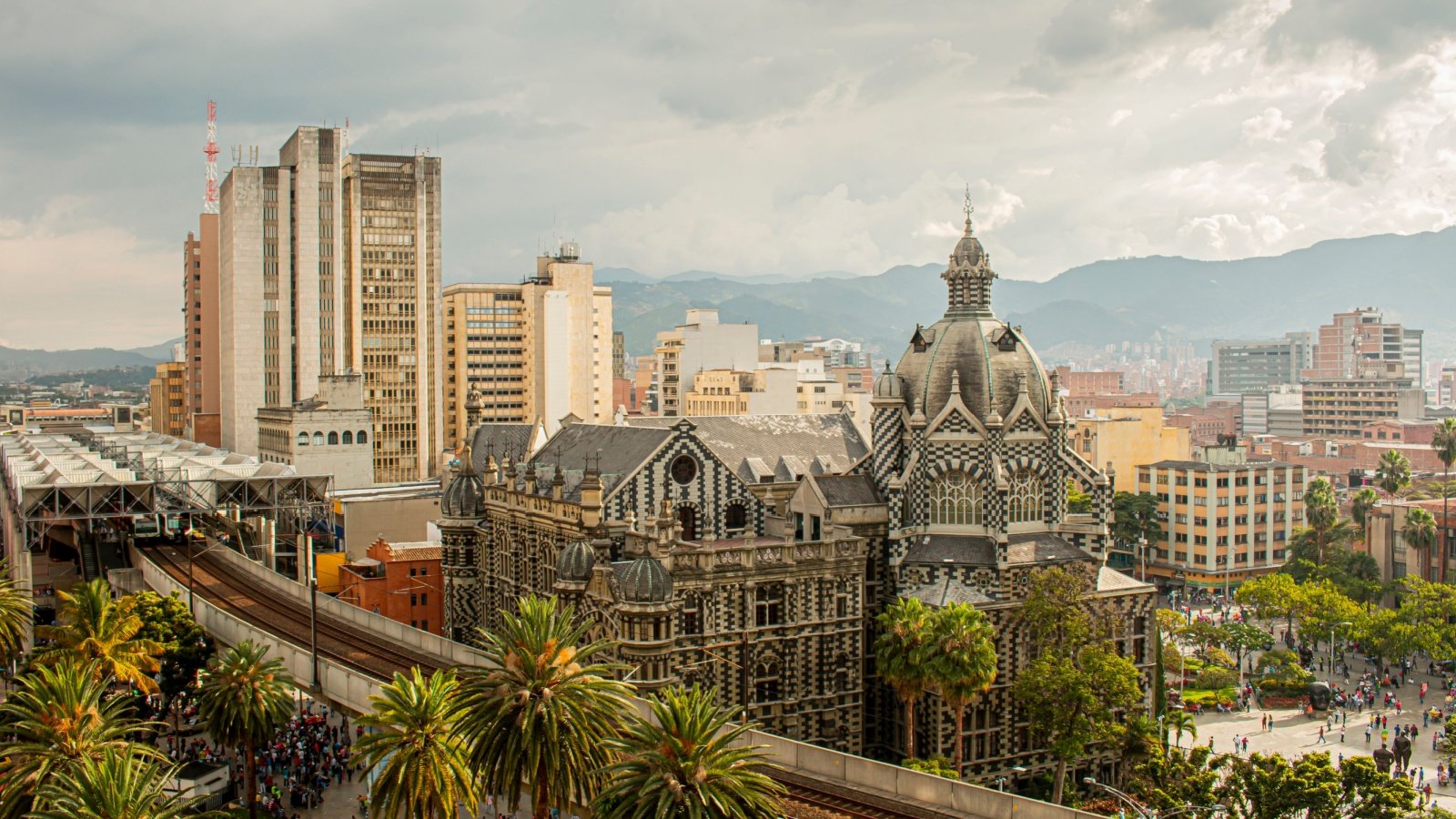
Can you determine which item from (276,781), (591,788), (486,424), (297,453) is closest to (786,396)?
(297,453)

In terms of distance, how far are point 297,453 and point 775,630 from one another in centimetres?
10222

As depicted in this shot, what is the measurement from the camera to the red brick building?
10575 cm

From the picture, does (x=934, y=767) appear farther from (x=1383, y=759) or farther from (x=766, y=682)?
(x=1383, y=759)

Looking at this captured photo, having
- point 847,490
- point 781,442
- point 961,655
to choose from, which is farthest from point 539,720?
point 781,442

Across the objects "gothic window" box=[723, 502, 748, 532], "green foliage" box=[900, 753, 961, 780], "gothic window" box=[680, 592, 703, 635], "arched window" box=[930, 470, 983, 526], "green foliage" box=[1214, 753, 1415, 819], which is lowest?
"green foliage" box=[900, 753, 961, 780]

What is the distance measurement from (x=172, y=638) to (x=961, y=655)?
44.2m

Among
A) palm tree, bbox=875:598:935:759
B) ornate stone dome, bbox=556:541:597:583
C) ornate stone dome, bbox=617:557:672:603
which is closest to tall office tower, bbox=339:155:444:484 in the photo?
ornate stone dome, bbox=556:541:597:583

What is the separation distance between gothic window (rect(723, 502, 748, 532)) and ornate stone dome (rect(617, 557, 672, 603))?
47.3 ft

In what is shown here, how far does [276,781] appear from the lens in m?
72.1

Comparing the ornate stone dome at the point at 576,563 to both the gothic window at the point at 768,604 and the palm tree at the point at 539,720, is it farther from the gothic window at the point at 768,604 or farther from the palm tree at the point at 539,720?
the palm tree at the point at 539,720

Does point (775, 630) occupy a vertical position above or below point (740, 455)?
below

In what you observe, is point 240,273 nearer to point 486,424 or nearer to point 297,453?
point 297,453

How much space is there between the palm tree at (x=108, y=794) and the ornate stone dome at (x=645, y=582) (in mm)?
26316

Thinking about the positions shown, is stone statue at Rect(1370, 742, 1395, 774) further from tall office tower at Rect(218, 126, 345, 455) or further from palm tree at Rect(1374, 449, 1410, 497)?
tall office tower at Rect(218, 126, 345, 455)
